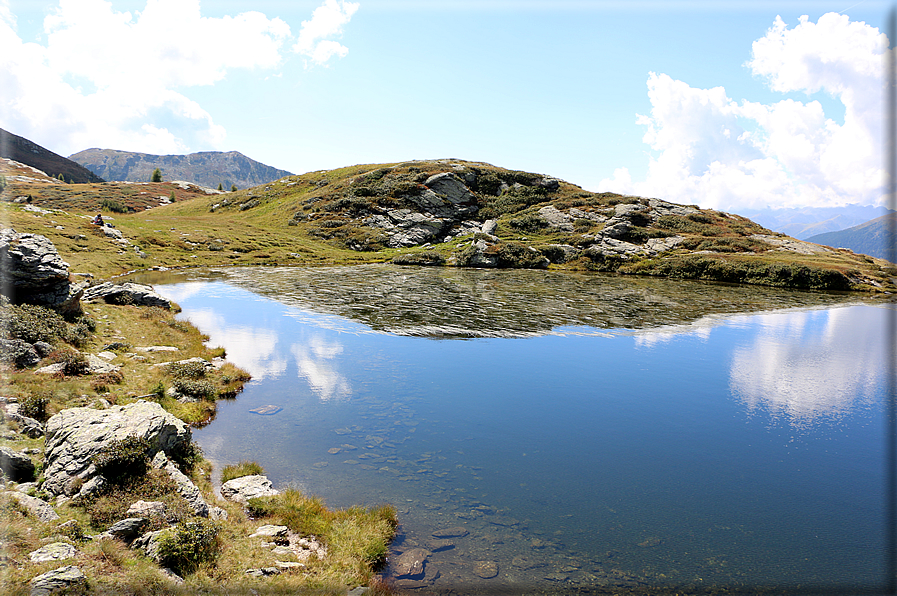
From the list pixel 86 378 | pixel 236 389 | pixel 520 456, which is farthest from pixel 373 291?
pixel 520 456

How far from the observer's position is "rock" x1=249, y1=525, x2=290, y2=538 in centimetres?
1125

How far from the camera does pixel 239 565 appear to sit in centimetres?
985

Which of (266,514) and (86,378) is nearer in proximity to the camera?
(266,514)

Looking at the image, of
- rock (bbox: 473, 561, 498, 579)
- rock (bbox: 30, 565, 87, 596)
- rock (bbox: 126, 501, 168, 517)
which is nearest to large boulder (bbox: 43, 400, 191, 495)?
rock (bbox: 126, 501, 168, 517)

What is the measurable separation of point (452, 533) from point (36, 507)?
1004 centimetres

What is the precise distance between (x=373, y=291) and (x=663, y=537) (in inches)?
1958

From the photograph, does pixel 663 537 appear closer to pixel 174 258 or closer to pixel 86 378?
pixel 86 378

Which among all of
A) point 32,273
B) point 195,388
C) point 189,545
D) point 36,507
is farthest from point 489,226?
point 36,507

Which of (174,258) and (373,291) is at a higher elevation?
(174,258)

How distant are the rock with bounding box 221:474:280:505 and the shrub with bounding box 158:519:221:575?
2484 millimetres

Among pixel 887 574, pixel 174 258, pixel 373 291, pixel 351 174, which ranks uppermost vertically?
pixel 351 174

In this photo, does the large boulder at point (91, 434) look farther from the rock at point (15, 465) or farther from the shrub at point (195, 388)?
the shrub at point (195, 388)

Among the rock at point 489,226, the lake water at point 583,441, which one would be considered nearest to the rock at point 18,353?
the lake water at point 583,441

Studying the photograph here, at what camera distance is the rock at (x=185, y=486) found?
1133 cm
